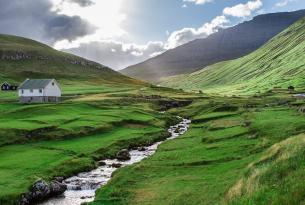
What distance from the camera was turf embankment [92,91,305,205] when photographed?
31.6 meters

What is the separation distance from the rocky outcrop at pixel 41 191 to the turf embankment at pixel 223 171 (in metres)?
5.86

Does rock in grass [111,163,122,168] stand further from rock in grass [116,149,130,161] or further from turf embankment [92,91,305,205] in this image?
rock in grass [116,149,130,161]

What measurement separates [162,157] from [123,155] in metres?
9.28

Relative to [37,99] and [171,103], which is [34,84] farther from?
[171,103]

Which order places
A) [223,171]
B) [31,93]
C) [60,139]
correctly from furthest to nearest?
1. [31,93]
2. [60,139]
3. [223,171]

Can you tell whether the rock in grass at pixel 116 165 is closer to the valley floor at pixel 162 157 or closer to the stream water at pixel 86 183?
the stream water at pixel 86 183

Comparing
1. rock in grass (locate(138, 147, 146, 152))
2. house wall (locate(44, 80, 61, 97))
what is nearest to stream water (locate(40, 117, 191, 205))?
rock in grass (locate(138, 147, 146, 152))

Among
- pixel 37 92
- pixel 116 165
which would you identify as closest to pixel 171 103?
pixel 37 92

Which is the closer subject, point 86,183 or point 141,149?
point 86,183

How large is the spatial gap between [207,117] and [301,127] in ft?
161

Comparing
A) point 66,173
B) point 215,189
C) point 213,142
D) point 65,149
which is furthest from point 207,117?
point 215,189

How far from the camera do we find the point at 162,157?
72062 mm

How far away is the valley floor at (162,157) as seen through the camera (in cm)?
3528

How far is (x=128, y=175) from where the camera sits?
60.1 metres
